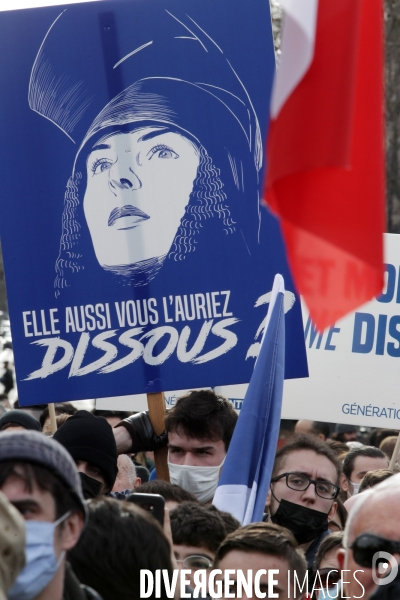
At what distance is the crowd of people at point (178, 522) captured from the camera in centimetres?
266

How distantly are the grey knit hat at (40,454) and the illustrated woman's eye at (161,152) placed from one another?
2743 mm

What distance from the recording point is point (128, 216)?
5234 millimetres

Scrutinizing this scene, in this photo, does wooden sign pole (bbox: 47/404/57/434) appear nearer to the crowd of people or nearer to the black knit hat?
the crowd of people

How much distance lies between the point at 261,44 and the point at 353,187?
8.47 ft

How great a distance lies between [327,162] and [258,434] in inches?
79.5

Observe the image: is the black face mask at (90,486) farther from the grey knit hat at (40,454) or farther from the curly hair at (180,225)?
the grey knit hat at (40,454)

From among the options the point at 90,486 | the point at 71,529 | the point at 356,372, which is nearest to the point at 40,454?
the point at 71,529

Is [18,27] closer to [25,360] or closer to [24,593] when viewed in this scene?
[25,360]

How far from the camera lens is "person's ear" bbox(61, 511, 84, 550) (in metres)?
2.67

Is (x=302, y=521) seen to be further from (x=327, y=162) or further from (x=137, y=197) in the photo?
(x=327, y=162)

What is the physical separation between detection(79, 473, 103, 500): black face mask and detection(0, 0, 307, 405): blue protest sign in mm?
878

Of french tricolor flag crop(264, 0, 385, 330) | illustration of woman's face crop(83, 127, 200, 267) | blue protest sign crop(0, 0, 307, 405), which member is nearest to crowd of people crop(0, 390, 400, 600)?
blue protest sign crop(0, 0, 307, 405)

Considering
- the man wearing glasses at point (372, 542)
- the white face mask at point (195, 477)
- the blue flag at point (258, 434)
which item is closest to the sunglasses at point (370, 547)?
the man wearing glasses at point (372, 542)

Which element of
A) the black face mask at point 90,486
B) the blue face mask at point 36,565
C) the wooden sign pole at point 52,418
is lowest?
the wooden sign pole at point 52,418
